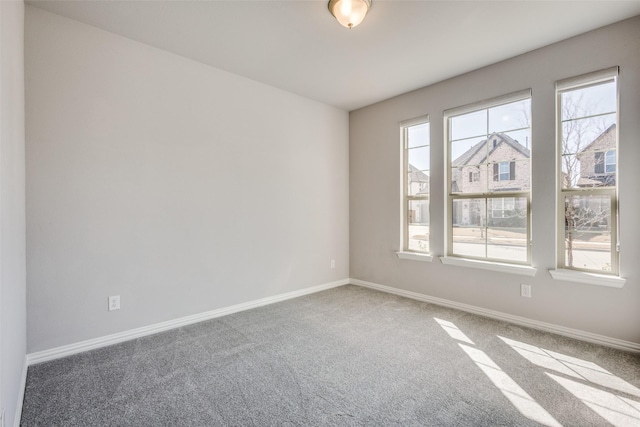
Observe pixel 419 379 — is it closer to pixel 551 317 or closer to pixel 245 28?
pixel 551 317

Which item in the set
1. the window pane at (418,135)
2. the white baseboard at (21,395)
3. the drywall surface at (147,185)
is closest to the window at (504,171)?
the window pane at (418,135)

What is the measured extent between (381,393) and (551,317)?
204 cm

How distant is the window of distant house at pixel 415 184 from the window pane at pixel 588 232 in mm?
1443

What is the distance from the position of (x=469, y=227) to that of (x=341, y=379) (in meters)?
2.33

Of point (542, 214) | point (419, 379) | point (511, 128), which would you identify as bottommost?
point (419, 379)

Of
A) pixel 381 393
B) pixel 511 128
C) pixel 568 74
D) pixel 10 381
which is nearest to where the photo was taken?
pixel 10 381

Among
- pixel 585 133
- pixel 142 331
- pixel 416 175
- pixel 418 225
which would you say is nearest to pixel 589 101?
pixel 585 133

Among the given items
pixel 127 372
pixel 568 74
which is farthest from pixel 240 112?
pixel 568 74

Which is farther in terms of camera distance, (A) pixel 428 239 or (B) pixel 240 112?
(A) pixel 428 239

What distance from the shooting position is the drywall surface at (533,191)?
2.51 m

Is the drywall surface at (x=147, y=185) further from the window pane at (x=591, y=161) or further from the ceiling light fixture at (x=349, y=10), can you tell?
the window pane at (x=591, y=161)

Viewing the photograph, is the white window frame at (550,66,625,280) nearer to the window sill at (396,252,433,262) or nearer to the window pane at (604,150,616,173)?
the window pane at (604,150,616,173)

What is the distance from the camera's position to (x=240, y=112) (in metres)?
3.50

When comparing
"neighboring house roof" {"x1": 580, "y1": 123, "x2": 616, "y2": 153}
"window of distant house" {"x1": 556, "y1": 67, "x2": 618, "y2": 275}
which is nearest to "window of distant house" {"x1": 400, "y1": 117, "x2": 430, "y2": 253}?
"window of distant house" {"x1": 556, "y1": 67, "x2": 618, "y2": 275}
